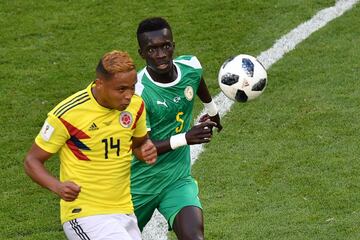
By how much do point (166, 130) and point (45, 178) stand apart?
5.64 feet

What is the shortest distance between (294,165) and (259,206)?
1145mm

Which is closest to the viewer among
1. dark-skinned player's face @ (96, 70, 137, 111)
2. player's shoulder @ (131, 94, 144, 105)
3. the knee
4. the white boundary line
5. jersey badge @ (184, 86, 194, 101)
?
dark-skinned player's face @ (96, 70, 137, 111)

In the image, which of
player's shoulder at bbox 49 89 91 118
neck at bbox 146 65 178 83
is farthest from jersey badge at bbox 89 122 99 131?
neck at bbox 146 65 178 83

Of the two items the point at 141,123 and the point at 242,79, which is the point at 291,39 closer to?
the point at 242,79

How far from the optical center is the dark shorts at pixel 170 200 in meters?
8.97

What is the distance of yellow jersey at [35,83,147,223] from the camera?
7676mm

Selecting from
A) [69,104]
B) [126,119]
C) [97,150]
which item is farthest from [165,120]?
[69,104]

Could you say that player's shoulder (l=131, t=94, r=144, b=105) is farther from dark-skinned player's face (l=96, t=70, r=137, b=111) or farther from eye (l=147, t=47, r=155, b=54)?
eye (l=147, t=47, r=155, b=54)

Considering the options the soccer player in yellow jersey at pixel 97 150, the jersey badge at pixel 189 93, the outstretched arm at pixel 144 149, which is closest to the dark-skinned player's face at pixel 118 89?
the soccer player in yellow jersey at pixel 97 150

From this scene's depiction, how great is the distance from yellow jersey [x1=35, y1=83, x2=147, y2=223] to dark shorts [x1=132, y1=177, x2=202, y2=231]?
1055mm

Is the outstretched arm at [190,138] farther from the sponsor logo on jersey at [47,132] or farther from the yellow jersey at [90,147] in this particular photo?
the sponsor logo on jersey at [47,132]

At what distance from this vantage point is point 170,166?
9078 millimetres

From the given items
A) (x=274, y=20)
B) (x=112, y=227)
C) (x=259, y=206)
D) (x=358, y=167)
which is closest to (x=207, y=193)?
(x=259, y=206)

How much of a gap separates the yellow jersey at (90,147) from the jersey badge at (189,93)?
3.89 feet
